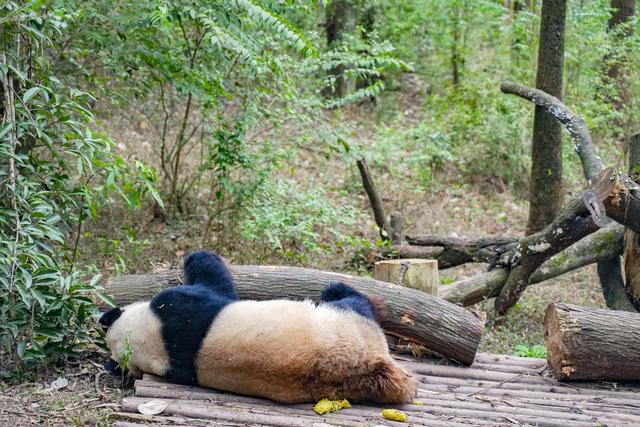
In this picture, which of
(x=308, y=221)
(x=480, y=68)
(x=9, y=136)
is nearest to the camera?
(x=9, y=136)

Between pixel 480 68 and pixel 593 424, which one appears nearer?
pixel 593 424

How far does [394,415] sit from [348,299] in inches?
34.4

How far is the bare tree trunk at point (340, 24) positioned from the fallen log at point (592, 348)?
373 inches

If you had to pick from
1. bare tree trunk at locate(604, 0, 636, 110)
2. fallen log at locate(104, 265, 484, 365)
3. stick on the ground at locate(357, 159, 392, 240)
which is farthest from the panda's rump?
bare tree trunk at locate(604, 0, 636, 110)

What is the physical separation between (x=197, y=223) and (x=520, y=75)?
5.94 meters

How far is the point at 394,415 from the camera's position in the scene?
4125mm

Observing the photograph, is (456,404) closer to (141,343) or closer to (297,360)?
(297,360)

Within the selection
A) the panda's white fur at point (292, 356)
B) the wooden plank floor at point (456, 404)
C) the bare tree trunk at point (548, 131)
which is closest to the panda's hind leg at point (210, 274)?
the panda's white fur at point (292, 356)

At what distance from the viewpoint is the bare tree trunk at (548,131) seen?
8305 millimetres

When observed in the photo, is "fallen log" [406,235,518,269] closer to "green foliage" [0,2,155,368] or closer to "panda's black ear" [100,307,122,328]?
"green foliage" [0,2,155,368]

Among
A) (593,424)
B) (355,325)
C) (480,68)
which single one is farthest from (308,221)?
(480,68)

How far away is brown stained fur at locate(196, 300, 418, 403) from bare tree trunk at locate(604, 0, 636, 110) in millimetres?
7378

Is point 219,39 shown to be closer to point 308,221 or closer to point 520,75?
point 308,221

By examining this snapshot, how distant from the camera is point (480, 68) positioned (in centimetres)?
1310
